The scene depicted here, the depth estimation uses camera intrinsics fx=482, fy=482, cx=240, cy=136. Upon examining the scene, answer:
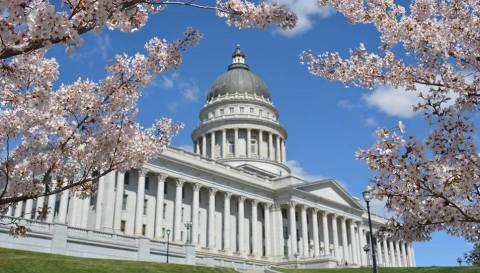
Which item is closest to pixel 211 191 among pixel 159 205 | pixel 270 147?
pixel 159 205

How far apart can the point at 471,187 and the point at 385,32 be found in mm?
4304

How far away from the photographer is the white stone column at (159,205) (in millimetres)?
62031

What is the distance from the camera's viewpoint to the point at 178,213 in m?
65.4

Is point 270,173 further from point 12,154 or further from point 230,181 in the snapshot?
point 12,154

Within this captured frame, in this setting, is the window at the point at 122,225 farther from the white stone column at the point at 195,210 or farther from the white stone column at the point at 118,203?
the white stone column at the point at 195,210

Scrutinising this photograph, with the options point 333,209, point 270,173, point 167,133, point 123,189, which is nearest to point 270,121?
point 270,173

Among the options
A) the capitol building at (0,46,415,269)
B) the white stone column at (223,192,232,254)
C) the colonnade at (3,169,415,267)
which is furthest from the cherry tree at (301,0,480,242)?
the white stone column at (223,192,232,254)

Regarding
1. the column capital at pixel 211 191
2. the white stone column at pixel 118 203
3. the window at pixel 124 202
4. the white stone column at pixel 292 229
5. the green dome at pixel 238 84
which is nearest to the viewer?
the white stone column at pixel 118 203

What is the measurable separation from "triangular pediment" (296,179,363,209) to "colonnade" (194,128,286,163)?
14.6 metres

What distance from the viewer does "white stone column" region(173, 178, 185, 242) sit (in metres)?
64.1

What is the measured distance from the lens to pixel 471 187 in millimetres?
10352

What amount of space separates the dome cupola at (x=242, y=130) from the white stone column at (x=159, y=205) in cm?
2709

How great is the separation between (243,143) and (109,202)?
150ft

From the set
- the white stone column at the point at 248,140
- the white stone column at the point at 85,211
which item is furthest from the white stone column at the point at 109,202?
the white stone column at the point at 248,140
